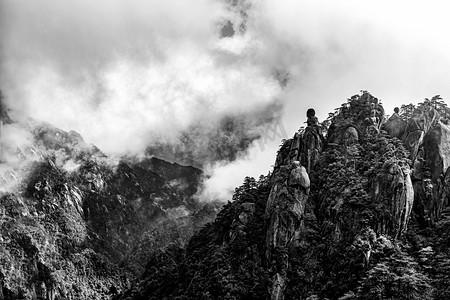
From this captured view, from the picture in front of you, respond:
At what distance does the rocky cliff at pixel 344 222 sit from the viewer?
268 feet

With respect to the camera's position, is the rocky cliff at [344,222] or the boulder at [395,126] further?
the boulder at [395,126]

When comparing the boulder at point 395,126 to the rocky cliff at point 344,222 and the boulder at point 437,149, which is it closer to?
the rocky cliff at point 344,222

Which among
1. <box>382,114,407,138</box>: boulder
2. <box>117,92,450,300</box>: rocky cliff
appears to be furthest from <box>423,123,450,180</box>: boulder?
<box>382,114,407,138</box>: boulder

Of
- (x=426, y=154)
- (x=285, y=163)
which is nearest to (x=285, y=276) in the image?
(x=285, y=163)

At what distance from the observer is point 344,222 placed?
9056cm

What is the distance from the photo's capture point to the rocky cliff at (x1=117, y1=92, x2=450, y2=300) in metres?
81.7

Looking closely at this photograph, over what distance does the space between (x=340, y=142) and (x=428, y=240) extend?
→ 29805mm

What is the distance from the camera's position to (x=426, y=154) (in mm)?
101688

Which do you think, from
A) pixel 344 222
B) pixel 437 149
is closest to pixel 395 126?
pixel 437 149

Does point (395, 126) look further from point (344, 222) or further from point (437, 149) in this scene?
point (344, 222)

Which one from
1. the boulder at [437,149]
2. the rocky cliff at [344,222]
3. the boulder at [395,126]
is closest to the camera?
the rocky cliff at [344,222]

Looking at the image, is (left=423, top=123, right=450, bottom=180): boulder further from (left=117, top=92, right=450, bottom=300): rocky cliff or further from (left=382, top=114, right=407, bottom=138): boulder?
(left=382, top=114, right=407, bottom=138): boulder

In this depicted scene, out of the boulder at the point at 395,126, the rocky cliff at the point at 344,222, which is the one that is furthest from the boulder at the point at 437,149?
the boulder at the point at 395,126

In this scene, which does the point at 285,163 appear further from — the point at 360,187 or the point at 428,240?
the point at 428,240
